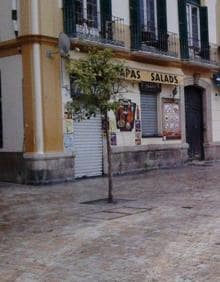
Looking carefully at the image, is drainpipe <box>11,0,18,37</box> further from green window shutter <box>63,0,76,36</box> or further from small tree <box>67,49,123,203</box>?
small tree <box>67,49,123,203</box>

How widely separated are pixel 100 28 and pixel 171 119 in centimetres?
510

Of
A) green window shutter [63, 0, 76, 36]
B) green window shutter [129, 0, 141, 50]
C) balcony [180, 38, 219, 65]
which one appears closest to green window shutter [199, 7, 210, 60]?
balcony [180, 38, 219, 65]

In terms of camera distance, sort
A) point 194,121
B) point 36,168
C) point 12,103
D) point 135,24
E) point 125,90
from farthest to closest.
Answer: point 194,121, point 135,24, point 125,90, point 12,103, point 36,168

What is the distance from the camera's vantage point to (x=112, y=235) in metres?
8.51

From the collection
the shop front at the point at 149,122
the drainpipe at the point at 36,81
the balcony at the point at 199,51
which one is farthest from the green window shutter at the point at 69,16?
the balcony at the point at 199,51

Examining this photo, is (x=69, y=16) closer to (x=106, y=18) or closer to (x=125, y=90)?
(x=106, y=18)

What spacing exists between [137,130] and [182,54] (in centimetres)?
406

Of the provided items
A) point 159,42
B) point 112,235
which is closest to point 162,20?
point 159,42

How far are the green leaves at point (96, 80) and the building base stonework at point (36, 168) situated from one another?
14.2ft

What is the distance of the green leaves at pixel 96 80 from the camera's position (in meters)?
11.5

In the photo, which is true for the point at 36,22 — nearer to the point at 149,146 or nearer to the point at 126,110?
the point at 126,110

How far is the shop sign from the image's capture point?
1901 centimetres

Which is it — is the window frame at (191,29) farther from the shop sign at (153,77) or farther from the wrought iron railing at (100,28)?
the wrought iron railing at (100,28)

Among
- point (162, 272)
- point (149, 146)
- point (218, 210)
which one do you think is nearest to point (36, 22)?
point (149, 146)
